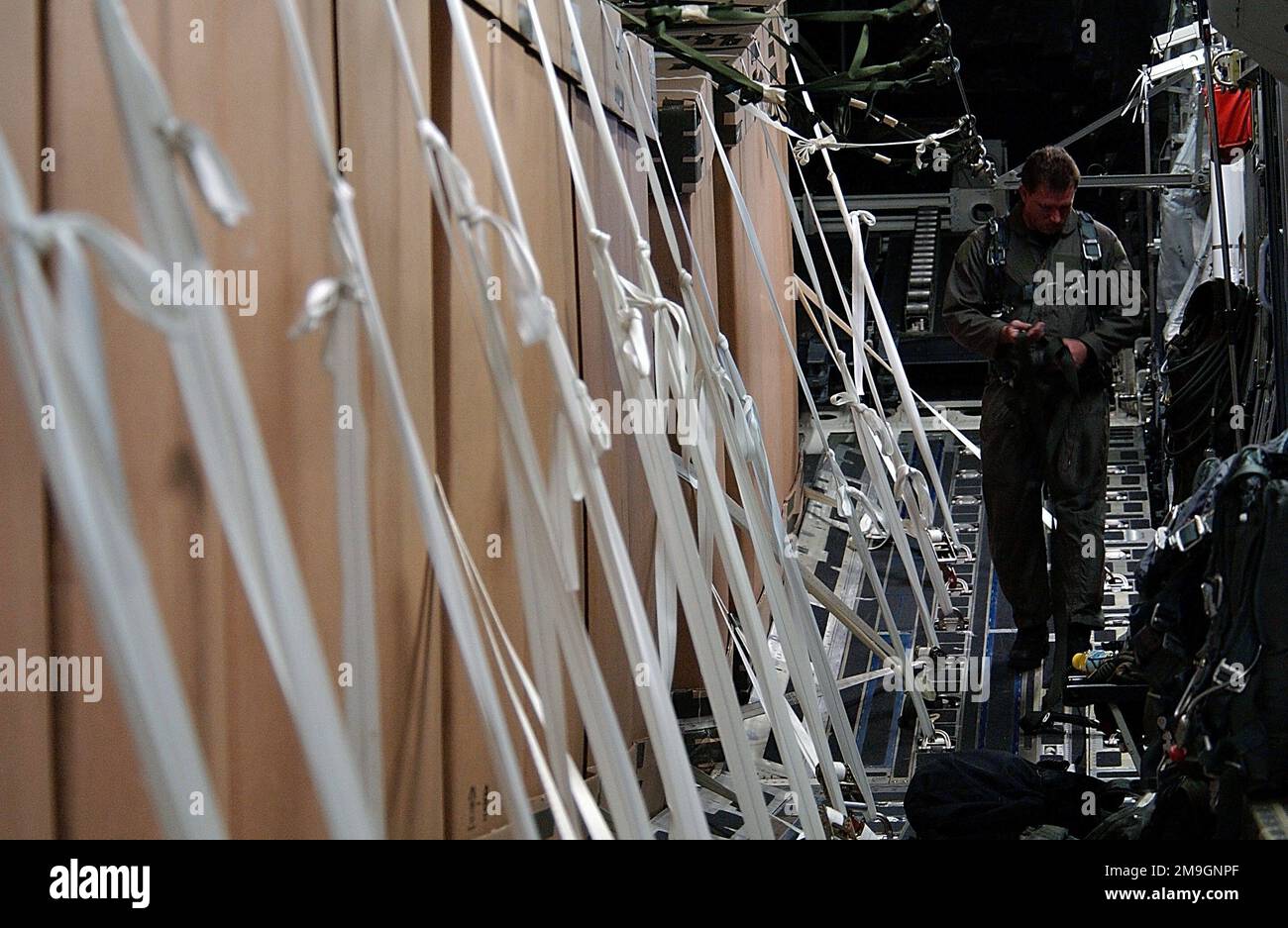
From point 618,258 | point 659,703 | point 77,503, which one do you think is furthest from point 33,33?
point 618,258

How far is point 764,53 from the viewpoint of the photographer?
4309 millimetres

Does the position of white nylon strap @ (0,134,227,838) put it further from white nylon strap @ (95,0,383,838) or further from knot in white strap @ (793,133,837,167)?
knot in white strap @ (793,133,837,167)

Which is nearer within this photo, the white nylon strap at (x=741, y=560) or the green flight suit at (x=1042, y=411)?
the white nylon strap at (x=741, y=560)

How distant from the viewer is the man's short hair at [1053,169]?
3.06 meters

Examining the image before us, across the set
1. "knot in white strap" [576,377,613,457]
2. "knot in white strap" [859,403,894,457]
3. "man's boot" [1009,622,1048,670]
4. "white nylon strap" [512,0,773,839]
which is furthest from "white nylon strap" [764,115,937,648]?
"knot in white strap" [576,377,613,457]

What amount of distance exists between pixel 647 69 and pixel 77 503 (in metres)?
1.96

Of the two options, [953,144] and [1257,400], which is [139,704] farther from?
[953,144]

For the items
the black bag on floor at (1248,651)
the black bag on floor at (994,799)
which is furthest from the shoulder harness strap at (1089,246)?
the black bag on floor at (1248,651)

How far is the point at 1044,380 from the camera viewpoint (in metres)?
3.10

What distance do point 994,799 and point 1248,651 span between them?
46 cm

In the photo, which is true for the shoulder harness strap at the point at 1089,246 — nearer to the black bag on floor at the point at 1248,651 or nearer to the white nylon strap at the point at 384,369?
the black bag on floor at the point at 1248,651

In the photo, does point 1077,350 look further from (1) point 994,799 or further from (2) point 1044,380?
(1) point 994,799

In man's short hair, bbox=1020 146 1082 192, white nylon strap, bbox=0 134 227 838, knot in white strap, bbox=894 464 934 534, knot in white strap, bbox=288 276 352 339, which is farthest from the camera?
man's short hair, bbox=1020 146 1082 192

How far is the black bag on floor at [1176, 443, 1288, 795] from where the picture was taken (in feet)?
5.16
